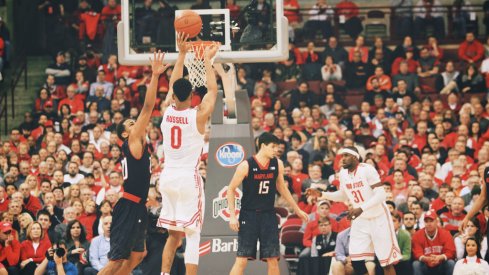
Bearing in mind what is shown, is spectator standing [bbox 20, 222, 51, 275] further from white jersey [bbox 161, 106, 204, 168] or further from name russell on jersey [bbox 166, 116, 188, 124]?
name russell on jersey [bbox 166, 116, 188, 124]

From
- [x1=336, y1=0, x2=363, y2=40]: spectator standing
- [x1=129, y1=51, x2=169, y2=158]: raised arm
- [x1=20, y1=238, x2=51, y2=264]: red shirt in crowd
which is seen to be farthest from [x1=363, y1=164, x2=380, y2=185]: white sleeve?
[x1=336, y1=0, x2=363, y2=40]: spectator standing

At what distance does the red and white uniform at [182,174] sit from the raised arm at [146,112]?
0.32 m

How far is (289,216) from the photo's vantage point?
1767 centimetres

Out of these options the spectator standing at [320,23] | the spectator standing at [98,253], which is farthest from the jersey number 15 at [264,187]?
the spectator standing at [320,23]

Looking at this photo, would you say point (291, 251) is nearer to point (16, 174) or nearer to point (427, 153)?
point (427, 153)

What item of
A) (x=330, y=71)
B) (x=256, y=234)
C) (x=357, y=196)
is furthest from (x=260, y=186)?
(x=330, y=71)

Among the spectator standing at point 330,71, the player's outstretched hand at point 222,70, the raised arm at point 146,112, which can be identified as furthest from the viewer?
the spectator standing at point 330,71

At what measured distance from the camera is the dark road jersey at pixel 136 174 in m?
12.7

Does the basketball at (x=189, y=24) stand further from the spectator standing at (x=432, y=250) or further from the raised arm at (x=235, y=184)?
the spectator standing at (x=432, y=250)

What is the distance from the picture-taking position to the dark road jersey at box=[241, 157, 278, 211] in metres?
13.6

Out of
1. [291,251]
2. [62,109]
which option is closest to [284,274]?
[291,251]

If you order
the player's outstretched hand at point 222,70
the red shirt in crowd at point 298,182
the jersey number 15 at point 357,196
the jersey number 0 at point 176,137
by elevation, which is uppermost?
the player's outstretched hand at point 222,70

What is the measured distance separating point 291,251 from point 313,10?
954 centimetres

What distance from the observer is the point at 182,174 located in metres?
12.6
